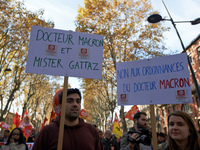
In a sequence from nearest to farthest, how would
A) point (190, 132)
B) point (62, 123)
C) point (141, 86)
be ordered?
point (190, 132), point (62, 123), point (141, 86)

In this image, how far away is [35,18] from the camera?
14.8 metres

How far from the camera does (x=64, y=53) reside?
3.15 metres

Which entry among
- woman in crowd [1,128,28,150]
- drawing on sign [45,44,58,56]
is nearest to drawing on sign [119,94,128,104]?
drawing on sign [45,44,58,56]

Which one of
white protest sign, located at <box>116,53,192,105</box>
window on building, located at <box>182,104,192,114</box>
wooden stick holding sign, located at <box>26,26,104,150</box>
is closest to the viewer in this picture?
wooden stick holding sign, located at <box>26,26,104,150</box>

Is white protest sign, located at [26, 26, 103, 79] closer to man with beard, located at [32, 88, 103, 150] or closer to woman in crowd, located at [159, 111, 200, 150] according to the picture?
man with beard, located at [32, 88, 103, 150]

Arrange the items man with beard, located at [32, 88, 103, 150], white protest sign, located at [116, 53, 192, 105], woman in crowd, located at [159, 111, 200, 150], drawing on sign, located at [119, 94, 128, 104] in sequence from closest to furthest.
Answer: woman in crowd, located at [159, 111, 200, 150], man with beard, located at [32, 88, 103, 150], white protest sign, located at [116, 53, 192, 105], drawing on sign, located at [119, 94, 128, 104]

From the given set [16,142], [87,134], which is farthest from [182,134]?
[16,142]

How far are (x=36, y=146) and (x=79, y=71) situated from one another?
4.28 ft

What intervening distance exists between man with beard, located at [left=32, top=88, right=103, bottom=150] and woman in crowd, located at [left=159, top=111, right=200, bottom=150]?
1.00 m

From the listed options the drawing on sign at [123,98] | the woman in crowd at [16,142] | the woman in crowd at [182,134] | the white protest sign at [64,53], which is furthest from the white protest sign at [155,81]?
the woman in crowd at [16,142]

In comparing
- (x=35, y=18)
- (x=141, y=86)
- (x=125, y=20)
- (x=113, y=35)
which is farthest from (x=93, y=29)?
(x=141, y=86)

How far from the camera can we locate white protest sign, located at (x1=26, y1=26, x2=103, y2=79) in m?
3.02

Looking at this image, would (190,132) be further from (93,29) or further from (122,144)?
(93,29)

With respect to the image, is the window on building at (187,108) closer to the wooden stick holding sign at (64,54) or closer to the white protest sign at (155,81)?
the white protest sign at (155,81)
